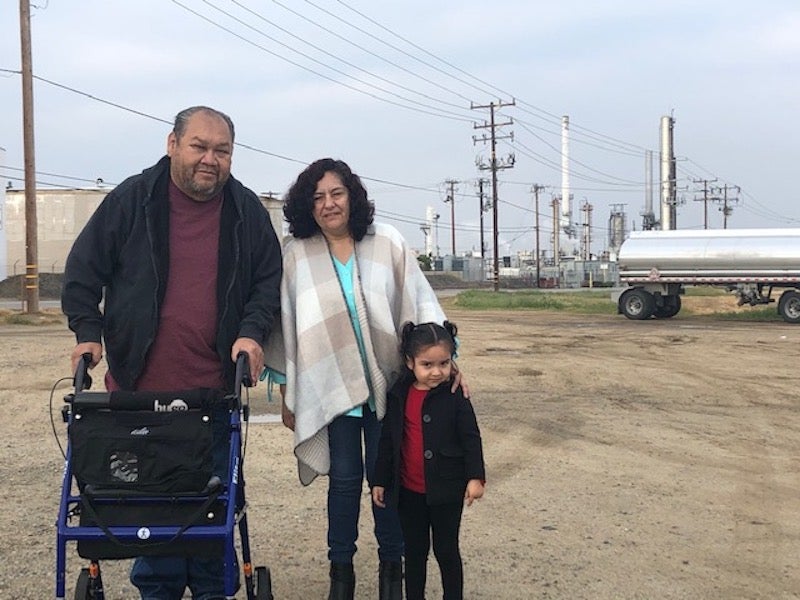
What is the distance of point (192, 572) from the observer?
140 inches

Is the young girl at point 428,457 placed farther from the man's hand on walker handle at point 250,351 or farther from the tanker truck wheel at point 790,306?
the tanker truck wheel at point 790,306

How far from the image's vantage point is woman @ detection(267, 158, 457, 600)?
12.4ft

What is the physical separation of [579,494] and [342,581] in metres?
2.67

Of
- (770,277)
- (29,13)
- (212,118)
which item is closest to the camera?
(212,118)

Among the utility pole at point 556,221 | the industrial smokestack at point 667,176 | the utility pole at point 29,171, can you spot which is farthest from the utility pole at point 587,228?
the utility pole at point 29,171

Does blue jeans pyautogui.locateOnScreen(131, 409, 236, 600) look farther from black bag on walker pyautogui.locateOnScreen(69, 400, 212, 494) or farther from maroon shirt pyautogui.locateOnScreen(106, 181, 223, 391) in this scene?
black bag on walker pyautogui.locateOnScreen(69, 400, 212, 494)

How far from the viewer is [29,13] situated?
23.9 m

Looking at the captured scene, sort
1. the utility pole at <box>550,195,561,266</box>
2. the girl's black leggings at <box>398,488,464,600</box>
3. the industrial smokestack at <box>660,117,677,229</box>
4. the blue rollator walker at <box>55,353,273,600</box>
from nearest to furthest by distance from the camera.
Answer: the blue rollator walker at <box>55,353,273,600</box>, the girl's black leggings at <box>398,488,464,600</box>, the industrial smokestack at <box>660,117,677,229</box>, the utility pole at <box>550,195,561,266</box>

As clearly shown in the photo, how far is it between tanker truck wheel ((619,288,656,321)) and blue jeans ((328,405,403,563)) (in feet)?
79.4

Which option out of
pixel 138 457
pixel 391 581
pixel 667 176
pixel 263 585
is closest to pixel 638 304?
pixel 391 581

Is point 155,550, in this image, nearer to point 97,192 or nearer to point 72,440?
point 72,440

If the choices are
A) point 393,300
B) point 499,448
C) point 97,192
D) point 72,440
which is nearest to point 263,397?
point 499,448

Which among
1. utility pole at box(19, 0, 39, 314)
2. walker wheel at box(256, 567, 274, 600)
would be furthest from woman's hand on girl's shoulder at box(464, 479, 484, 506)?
utility pole at box(19, 0, 39, 314)

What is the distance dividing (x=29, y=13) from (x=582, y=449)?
2200 cm
